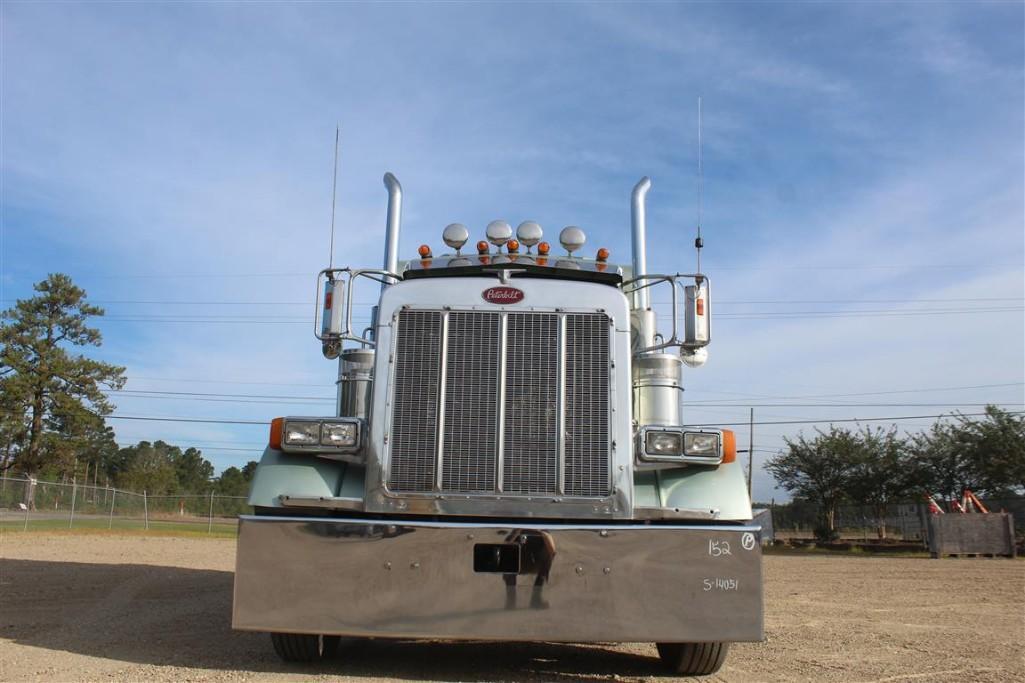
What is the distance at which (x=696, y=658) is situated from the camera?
527 centimetres

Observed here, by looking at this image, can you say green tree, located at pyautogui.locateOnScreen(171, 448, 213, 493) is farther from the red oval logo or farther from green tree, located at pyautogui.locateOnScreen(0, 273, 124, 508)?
the red oval logo

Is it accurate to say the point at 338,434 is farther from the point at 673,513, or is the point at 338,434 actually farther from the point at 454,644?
the point at 454,644

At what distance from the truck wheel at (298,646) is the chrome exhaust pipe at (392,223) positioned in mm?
2777

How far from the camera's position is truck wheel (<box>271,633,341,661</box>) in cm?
524

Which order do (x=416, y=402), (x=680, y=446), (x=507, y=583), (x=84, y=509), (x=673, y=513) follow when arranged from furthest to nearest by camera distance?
(x=84, y=509)
(x=416, y=402)
(x=680, y=446)
(x=673, y=513)
(x=507, y=583)

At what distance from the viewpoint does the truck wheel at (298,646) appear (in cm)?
524

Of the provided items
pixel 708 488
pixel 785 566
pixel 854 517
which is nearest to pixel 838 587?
pixel 785 566

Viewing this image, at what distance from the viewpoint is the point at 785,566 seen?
1914 centimetres

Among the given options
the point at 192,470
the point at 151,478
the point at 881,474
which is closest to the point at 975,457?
the point at 881,474

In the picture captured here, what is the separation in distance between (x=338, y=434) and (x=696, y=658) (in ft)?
8.17

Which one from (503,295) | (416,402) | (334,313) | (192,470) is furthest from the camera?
(192,470)

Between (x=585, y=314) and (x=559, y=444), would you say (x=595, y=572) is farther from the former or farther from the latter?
(x=585, y=314)

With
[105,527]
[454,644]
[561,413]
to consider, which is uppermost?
[561,413]

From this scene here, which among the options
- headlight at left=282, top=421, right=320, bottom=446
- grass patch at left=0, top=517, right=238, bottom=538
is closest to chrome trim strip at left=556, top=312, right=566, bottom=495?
headlight at left=282, top=421, right=320, bottom=446
